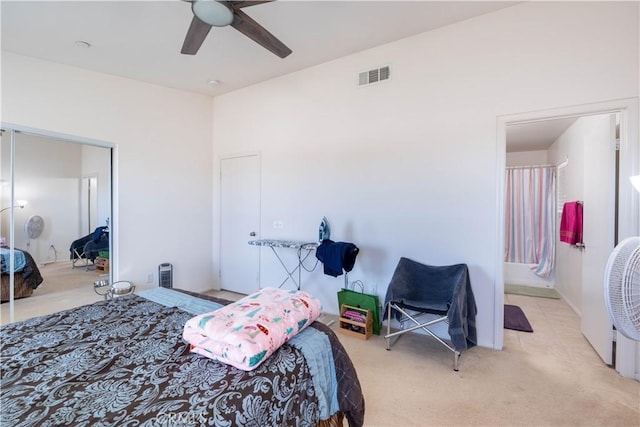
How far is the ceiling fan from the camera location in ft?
5.90

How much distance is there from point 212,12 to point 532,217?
536cm

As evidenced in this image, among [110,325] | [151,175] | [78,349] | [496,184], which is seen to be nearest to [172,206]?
[151,175]

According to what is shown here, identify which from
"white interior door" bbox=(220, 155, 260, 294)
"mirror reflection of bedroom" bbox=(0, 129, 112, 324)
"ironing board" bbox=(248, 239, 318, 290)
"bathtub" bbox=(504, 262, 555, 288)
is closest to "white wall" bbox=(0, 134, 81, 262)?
"mirror reflection of bedroom" bbox=(0, 129, 112, 324)

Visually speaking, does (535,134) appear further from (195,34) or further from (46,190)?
(46,190)

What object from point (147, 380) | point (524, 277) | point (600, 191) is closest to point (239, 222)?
point (147, 380)

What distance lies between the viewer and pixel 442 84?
279cm

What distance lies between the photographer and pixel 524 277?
4840 millimetres

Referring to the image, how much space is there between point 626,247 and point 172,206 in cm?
436

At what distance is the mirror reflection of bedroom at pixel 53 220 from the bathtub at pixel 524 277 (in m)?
5.97

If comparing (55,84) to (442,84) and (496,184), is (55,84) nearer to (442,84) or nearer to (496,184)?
(442,84)

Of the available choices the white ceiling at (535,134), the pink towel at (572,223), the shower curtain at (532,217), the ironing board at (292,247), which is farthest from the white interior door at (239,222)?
the shower curtain at (532,217)

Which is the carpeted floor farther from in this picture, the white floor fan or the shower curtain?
the shower curtain

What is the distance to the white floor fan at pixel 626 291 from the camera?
48.1 inches

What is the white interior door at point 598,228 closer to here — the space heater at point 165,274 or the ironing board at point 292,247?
the ironing board at point 292,247
